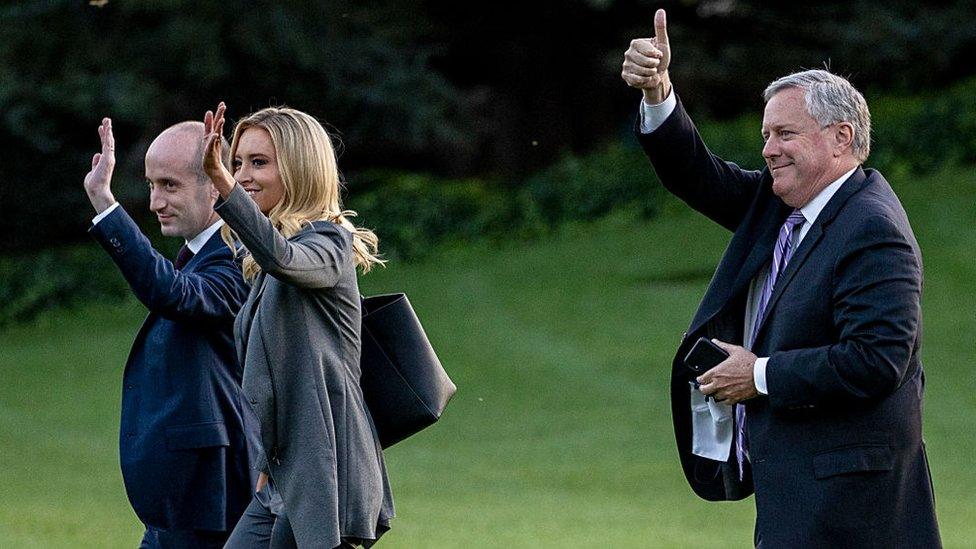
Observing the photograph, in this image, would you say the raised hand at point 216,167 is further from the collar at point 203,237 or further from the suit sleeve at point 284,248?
the collar at point 203,237

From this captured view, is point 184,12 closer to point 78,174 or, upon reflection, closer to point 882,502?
Result: point 78,174

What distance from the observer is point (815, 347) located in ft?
14.8

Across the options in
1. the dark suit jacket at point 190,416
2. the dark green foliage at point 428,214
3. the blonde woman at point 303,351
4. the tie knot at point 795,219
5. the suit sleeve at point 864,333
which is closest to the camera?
the suit sleeve at point 864,333

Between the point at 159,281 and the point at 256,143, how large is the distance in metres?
0.55

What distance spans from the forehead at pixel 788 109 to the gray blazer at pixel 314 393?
125cm

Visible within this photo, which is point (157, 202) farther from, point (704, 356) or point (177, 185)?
point (704, 356)

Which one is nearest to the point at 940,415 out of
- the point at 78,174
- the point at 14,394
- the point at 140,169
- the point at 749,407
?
the point at 14,394

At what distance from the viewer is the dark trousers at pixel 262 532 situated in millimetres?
4605

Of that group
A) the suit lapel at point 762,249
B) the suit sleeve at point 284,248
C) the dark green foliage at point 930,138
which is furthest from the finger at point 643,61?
the dark green foliage at point 930,138

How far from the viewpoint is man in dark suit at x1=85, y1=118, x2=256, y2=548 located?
5.19 meters

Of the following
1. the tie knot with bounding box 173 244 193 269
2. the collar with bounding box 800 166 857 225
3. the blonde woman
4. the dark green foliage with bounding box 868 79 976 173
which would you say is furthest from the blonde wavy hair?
the dark green foliage with bounding box 868 79 976 173

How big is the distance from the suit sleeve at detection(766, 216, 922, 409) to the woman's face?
1472mm

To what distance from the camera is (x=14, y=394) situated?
16.9 metres

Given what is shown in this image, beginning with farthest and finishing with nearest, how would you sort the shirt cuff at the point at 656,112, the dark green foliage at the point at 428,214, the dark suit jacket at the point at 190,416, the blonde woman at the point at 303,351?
the dark green foliage at the point at 428,214
the dark suit jacket at the point at 190,416
the shirt cuff at the point at 656,112
the blonde woman at the point at 303,351
